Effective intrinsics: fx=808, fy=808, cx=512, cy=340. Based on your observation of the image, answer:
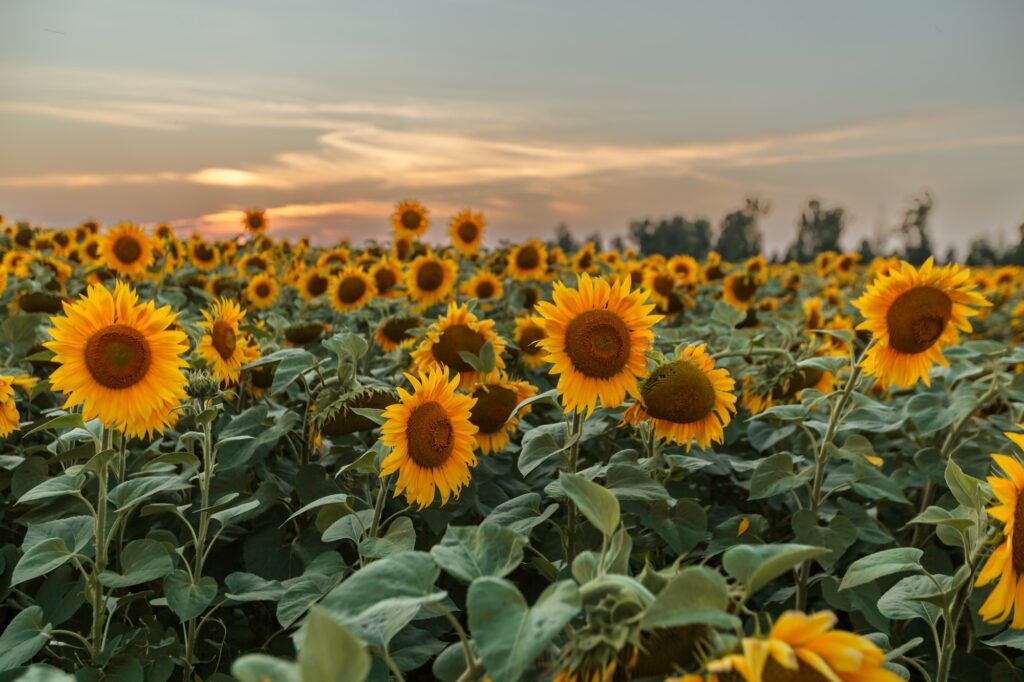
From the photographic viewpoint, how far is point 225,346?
3.29 m

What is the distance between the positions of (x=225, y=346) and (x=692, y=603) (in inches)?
109

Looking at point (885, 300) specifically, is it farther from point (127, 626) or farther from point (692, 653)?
point (127, 626)

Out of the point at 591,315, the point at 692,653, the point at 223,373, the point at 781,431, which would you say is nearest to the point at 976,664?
A: the point at 781,431

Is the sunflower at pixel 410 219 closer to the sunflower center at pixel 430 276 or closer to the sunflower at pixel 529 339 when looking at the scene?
the sunflower center at pixel 430 276

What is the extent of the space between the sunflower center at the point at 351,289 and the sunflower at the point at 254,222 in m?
4.40

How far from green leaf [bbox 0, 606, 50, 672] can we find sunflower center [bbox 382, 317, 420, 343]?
2351 mm

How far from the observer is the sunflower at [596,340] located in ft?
7.77

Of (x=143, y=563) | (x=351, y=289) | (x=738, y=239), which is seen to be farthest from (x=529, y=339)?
(x=738, y=239)

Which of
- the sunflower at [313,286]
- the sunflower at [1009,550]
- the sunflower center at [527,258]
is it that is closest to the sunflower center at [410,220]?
the sunflower center at [527,258]

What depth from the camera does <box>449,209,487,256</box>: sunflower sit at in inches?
282

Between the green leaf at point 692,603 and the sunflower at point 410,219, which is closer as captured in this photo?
the green leaf at point 692,603

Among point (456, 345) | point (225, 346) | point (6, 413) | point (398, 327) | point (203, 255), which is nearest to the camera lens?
point (6, 413)

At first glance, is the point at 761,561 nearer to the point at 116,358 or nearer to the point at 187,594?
the point at 187,594

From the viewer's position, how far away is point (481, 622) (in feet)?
3.28
